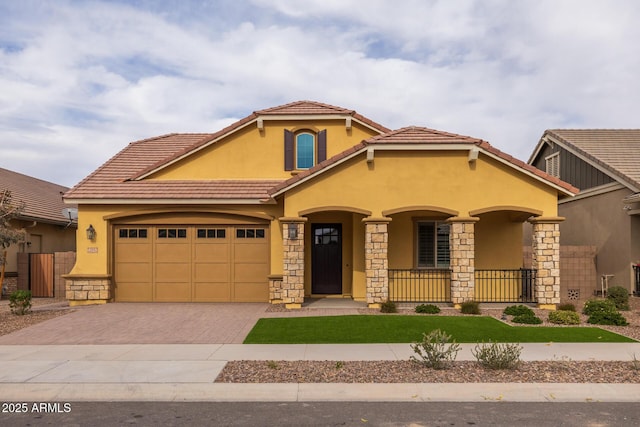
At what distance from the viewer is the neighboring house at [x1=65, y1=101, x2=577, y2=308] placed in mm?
14594

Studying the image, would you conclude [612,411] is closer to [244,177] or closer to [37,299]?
[244,177]

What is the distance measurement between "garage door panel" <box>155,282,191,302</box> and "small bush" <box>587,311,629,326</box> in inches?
461

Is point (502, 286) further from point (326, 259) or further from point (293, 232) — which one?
point (293, 232)

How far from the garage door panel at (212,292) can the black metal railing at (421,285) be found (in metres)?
5.29

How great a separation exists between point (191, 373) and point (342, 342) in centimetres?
352

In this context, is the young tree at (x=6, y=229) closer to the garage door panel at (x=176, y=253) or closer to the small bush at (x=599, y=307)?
the garage door panel at (x=176, y=253)

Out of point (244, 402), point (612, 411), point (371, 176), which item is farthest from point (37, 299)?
point (612, 411)

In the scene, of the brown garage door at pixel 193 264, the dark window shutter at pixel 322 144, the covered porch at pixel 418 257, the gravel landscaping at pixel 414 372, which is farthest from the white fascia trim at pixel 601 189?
the gravel landscaping at pixel 414 372

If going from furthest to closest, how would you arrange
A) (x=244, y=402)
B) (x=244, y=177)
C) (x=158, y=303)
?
(x=244, y=177) < (x=158, y=303) < (x=244, y=402)

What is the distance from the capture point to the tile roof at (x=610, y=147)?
18469mm

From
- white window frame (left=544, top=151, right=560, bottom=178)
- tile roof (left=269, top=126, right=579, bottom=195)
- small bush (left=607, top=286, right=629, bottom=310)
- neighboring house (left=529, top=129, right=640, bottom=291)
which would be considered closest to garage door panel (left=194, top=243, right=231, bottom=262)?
tile roof (left=269, top=126, right=579, bottom=195)

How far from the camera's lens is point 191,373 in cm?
795

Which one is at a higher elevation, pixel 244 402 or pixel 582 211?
pixel 582 211

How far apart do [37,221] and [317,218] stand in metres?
11.8
